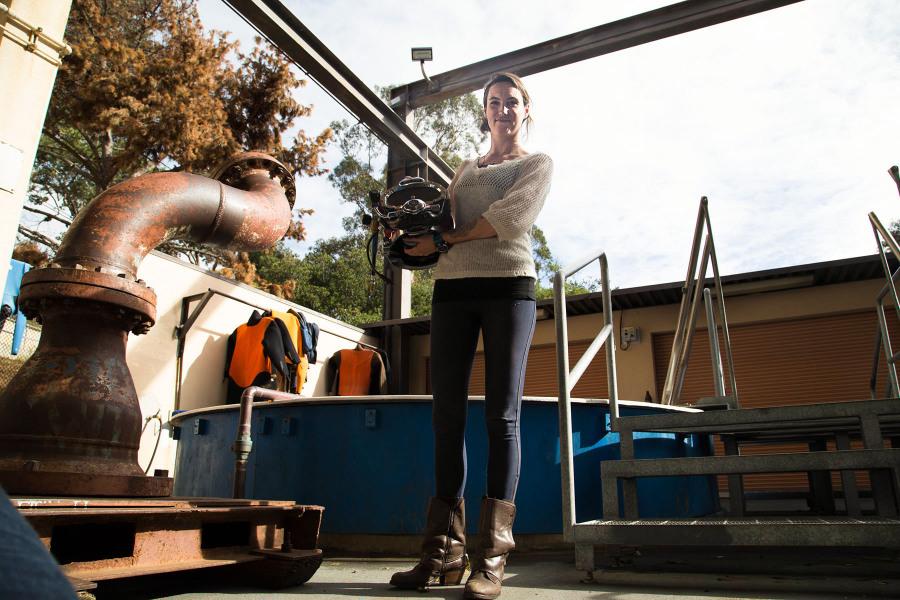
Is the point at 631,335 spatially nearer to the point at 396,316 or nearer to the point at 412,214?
the point at 396,316

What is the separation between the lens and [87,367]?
2391mm

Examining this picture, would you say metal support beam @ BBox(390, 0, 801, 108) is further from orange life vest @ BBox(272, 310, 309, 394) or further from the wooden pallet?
the wooden pallet

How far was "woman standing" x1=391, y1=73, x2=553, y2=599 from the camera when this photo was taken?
205 centimetres

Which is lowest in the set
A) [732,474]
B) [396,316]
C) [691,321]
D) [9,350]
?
[732,474]

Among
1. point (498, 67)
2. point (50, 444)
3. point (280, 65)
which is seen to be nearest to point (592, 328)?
point (498, 67)

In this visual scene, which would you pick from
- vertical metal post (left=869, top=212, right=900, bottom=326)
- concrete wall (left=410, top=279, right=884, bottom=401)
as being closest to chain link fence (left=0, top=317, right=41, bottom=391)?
vertical metal post (left=869, top=212, right=900, bottom=326)

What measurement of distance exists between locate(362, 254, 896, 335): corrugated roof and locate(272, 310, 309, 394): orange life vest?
1.95 meters

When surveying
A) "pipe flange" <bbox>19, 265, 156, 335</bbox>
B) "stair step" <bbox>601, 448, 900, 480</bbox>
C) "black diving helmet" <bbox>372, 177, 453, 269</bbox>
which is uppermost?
"black diving helmet" <bbox>372, 177, 453, 269</bbox>

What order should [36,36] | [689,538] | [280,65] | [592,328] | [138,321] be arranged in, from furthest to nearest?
[280,65]
[592,328]
[36,36]
[138,321]
[689,538]

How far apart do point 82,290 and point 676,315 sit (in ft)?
25.7

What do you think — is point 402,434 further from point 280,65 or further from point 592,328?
point 280,65

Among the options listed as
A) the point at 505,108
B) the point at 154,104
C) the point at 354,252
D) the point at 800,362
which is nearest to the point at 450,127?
the point at 354,252

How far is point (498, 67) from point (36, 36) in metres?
5.54

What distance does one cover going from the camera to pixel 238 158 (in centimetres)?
431
